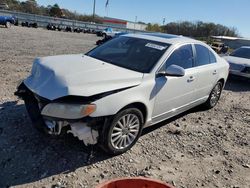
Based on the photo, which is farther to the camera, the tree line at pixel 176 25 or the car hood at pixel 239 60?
the tree line at pixel 176 25

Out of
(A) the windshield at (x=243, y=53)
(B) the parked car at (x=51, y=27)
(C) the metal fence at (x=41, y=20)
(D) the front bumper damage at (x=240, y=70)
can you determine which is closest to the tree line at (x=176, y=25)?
(C) the metal fence at (x=41, y=20)

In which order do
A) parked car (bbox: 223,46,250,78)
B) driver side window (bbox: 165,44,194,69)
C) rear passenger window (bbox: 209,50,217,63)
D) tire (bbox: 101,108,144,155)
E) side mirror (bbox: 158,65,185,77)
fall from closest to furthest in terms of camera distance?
tire (bbox: 101,108,144,155)
side mirror (bbox: 158,65,185,77)
driver side window (bbox: 165,44,194,69)
rear passenger window (bbox: 209,50,217,63)
parked car (bbox: 223,46,250,78)

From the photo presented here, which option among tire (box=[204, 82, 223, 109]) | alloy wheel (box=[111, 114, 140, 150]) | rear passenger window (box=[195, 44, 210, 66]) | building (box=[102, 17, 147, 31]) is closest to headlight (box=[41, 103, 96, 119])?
alloy wheel (box=[111, 114, 140, 150])

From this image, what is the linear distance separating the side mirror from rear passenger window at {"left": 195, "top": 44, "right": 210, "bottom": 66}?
1.31 m

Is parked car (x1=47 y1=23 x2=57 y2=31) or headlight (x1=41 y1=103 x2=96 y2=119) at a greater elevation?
headlight (x1=41 y1=103 x2=96 y2=119)

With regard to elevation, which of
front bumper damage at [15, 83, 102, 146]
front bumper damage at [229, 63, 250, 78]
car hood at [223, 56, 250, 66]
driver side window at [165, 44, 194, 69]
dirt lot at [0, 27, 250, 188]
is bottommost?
dirt lot at [0, 27, 250, 188]

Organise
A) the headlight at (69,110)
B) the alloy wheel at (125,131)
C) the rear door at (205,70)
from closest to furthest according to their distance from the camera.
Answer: the headlight at (69,110) → the alloy wheel at (125,131) → the rear door at (205,70)

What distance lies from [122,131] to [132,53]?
1470 mm

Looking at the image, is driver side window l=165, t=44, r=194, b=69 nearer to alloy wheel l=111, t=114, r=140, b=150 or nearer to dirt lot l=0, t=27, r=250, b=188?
alloy wheel l=111, t=114, r=140, b=150

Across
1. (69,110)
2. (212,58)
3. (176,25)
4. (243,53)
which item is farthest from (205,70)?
(176,25)

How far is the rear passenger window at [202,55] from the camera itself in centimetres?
554

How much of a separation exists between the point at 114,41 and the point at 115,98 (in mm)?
2024

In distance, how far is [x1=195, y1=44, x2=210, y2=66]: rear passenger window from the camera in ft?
18.2

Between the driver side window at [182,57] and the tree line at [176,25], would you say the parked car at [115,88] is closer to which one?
the driver side window at [182,57]
